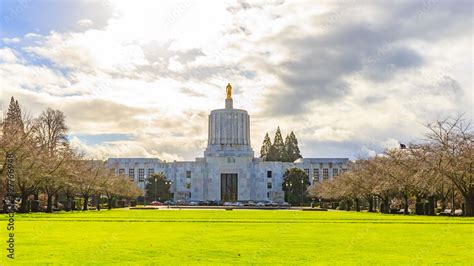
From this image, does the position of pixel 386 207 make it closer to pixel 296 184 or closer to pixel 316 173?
pixel 296 184

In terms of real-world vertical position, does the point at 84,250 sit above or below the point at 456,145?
below

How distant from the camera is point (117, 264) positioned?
551 inches

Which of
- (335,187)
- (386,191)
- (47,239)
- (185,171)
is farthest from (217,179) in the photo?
(47,239)

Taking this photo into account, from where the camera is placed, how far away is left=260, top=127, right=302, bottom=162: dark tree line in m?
171

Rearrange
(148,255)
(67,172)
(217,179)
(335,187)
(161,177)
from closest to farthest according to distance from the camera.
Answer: (148,255)
(67,172)
(335,187)
(161,177)
(217,179)

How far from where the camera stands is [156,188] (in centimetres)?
13838

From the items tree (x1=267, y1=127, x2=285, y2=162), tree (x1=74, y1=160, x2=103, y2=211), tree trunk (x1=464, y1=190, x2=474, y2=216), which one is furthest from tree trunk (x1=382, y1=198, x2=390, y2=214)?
tree (x1=267, y1=127, x2=285, y2=162)

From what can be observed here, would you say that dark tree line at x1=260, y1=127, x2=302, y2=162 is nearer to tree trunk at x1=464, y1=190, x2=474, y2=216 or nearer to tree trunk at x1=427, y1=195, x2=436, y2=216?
tree trunk at x1=427, y1=195, x2=436, y2=216

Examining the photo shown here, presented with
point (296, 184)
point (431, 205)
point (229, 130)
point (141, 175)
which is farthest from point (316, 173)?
point (431, 205)

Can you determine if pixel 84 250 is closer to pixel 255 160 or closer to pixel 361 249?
pixel 361 249

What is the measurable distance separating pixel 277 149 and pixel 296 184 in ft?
111

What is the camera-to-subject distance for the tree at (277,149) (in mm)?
170500

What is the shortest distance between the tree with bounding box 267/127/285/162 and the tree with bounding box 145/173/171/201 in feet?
132

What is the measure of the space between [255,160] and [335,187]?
65343mm
